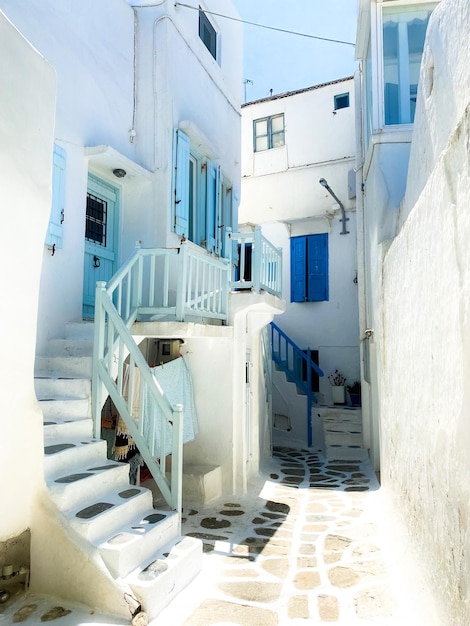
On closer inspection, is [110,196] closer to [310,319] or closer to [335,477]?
[335,477]

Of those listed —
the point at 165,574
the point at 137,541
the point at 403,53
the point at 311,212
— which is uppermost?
the point at 403,53

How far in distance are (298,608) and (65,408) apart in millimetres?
2766

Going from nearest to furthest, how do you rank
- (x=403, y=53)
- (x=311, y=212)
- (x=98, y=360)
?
1. (x=98, y=360)
2. (x=403, y=53)
3. (x=311, y=212)

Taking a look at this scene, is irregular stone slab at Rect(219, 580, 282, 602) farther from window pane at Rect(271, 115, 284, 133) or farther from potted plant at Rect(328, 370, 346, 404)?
window pane at Rect(271, 115, 284, 133)

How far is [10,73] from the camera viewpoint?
3373 millimetres

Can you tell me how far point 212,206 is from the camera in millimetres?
9156

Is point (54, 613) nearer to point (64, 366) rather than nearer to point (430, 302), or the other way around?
point (64, 366)

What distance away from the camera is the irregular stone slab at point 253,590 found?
3.90 meters

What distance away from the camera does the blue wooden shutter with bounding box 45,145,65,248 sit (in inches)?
232

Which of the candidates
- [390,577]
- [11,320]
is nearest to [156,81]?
[11,320]

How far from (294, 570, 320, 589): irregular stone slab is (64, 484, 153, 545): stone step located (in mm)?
1486

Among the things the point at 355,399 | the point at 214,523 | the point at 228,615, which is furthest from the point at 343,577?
the point at 355,399

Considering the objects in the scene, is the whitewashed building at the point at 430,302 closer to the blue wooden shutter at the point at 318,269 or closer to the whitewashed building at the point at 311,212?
the whitewashed building at the point at 311,212

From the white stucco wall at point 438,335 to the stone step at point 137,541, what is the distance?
2.11 m
